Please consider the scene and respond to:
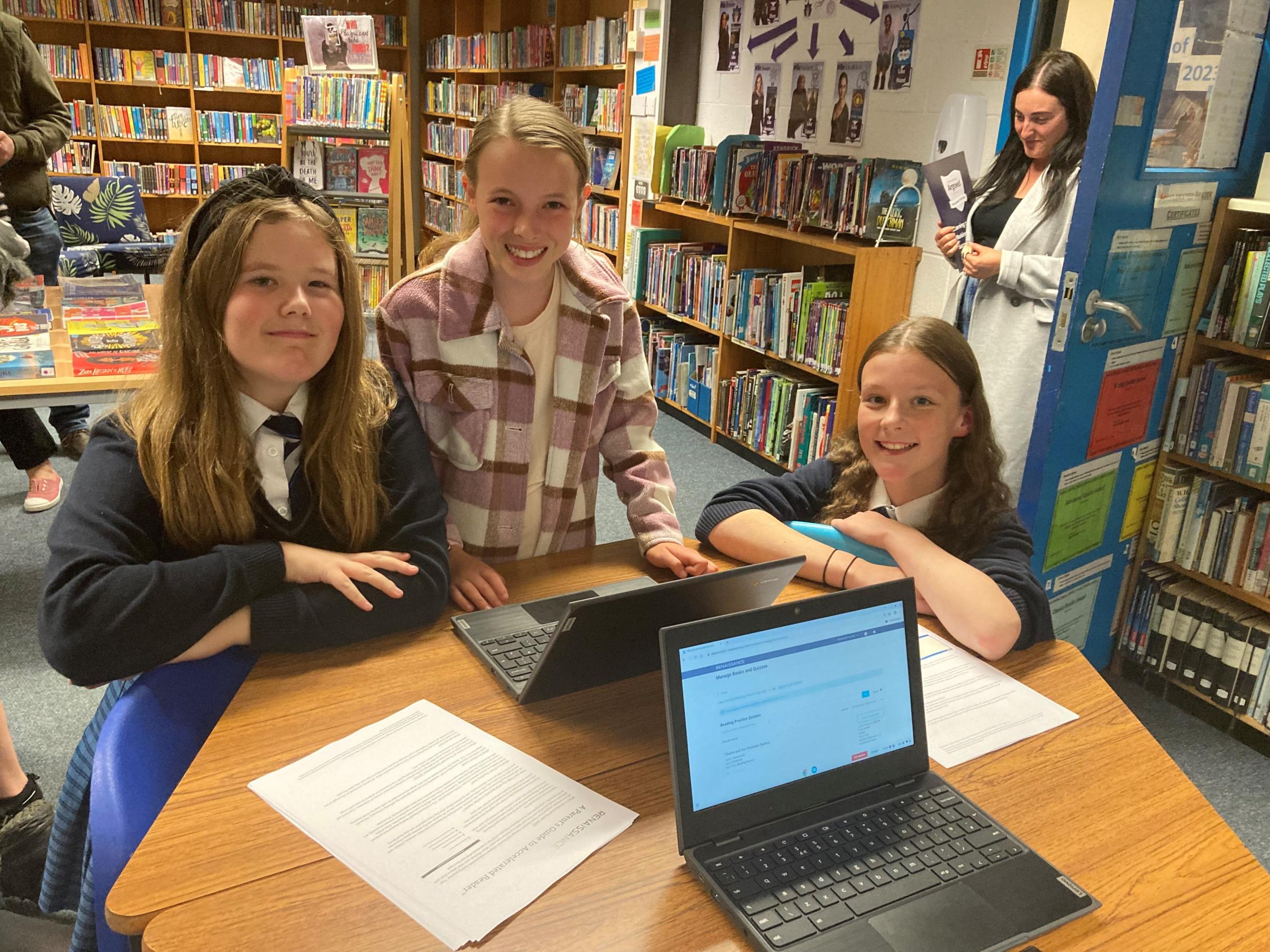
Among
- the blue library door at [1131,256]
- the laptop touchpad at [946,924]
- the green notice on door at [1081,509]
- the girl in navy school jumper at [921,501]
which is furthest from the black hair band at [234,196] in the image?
the green notice on door at [1081,509]

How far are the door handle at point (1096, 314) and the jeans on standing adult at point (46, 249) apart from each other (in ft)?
11.0

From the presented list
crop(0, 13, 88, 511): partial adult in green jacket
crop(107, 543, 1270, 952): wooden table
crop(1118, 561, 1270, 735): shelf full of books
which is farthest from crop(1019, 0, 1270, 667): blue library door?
crop(0, 13, 88, 511): partial adult in green jacket

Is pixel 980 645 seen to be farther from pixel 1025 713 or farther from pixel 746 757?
pixel 746 757

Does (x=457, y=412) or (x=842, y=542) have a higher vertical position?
(x=457, y=412)

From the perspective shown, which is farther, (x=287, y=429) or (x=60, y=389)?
(x=60, y=389)

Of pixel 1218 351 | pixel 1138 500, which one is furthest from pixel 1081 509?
pixel 1218 351

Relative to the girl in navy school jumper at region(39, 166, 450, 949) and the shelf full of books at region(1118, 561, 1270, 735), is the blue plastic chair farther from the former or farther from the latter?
the shelf full of books at region(1118, 561, 1270, 735)

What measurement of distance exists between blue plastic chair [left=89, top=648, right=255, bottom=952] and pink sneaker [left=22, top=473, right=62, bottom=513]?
8.39ft

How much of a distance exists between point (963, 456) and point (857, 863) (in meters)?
0.83

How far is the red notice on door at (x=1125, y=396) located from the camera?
7.23 feet

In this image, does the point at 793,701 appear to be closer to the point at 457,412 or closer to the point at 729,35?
the point at 457,412

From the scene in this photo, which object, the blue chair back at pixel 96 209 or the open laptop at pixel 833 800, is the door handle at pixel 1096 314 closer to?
the open laptop at pixel 833 800

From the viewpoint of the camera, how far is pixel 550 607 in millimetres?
1291

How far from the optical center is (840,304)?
3539mm
